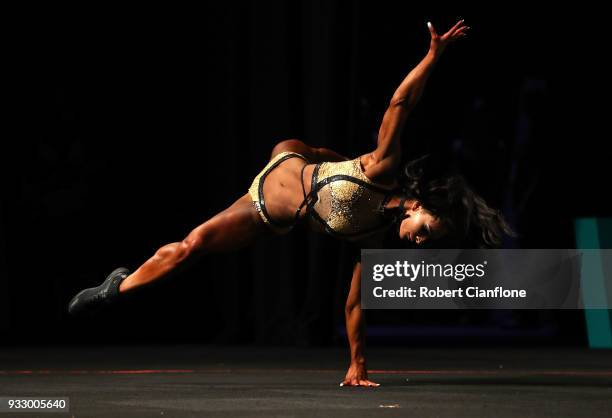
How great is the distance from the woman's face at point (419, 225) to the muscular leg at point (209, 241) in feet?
2.46

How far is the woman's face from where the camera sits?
5781mm

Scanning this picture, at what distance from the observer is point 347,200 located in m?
5.82

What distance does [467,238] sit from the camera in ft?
19.8

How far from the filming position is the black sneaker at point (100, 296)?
6188 mm

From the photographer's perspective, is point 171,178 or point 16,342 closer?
point 16,342

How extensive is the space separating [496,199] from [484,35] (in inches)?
147

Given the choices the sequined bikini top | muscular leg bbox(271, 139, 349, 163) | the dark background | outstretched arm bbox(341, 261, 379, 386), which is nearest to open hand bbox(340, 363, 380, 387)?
outstretched arm bbox(341, 261, 379, 386)

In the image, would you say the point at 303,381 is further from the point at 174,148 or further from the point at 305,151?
the point at 174,148

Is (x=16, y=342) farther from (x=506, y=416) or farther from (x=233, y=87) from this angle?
(x=506, y=416)

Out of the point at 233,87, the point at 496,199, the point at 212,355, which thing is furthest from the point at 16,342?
the point at 496,199

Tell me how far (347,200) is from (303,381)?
4.46 ft

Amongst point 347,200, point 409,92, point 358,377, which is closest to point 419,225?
point 347,200

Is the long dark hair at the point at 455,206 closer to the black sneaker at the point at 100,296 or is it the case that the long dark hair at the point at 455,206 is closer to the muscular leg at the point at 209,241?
the muscular leg at the point at 209,241

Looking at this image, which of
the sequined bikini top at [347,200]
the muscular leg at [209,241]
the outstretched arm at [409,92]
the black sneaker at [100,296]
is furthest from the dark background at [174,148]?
the outstretched arm at [409,92]
